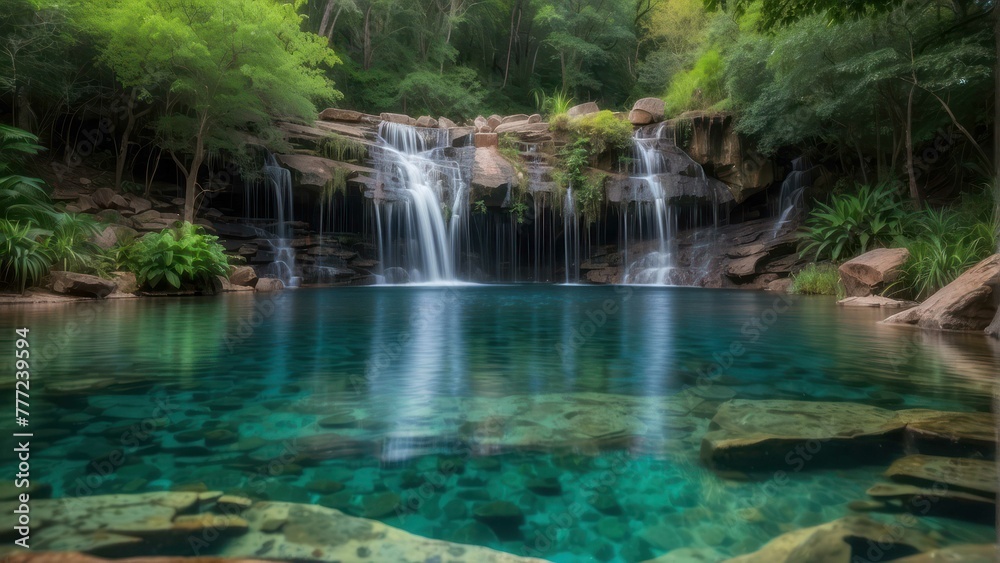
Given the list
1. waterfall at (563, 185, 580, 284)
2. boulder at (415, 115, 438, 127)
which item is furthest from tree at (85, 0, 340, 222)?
waterfall at (563, 185, 580, 284)

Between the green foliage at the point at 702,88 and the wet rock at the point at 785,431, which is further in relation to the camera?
the green foliage at the point at 702,88

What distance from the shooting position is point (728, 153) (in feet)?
68.1

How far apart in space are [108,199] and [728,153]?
20.2 meters

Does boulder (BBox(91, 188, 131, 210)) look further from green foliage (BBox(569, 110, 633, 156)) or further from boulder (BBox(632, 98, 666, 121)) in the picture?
boulder (BBox(632, 98, 666, 121))

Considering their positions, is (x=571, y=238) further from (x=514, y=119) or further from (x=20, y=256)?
(x=20, y=256)

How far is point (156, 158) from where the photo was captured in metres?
18.8

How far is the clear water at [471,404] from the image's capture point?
1.95 meters

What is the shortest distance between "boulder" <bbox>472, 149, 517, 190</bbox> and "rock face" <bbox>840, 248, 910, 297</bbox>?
36.9ft

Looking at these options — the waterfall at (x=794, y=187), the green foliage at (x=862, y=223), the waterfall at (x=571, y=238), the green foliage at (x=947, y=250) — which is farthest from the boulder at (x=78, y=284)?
the waterfall at (x=794, y=187)

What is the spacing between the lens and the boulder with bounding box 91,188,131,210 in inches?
614

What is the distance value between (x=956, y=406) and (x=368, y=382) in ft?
11.8

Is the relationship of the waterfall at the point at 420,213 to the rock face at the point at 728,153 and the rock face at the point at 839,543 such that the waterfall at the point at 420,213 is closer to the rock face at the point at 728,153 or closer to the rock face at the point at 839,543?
the rock face at the point at 728,153

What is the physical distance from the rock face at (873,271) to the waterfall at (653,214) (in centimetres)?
875

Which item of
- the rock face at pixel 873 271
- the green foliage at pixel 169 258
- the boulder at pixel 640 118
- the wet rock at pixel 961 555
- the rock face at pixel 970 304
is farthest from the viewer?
the boulder at pixel 640 118
